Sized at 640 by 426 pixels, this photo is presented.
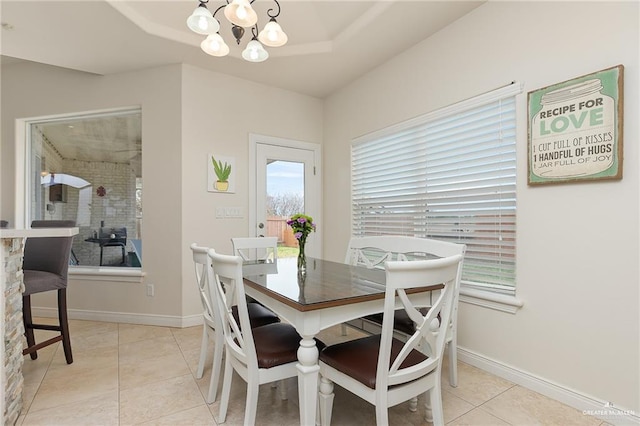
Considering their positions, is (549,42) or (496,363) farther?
(496,363)

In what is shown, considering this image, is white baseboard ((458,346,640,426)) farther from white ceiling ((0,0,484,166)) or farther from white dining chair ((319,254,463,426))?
white ceiling ((0,0,484,166))

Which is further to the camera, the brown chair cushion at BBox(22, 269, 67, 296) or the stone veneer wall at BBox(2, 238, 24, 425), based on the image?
the brown chair cushion at BBox(22, 269, 67, 296)

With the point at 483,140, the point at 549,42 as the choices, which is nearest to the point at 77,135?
the point at 483,140

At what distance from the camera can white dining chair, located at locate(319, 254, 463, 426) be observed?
123cm

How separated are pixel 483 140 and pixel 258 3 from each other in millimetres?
2007

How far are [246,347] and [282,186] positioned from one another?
2.65 meters

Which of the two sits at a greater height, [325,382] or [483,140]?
[483,140]

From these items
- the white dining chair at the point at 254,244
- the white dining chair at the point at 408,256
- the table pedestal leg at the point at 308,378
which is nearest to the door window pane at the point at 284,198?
the white dining chair at the point at 254,244

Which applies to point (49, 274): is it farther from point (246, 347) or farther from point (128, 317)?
point (246, 347)

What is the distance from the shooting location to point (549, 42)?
1970 millimetres

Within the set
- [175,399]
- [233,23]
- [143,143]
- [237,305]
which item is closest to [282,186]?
[143,143]

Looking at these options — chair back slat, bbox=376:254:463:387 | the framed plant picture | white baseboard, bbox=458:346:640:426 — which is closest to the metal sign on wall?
chair back slat, bbox=376:254:463:387

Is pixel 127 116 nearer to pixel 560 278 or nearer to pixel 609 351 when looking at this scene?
pixel 560 278

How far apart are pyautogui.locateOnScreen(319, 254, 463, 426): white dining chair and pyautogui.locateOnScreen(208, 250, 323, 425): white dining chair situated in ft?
0.63
